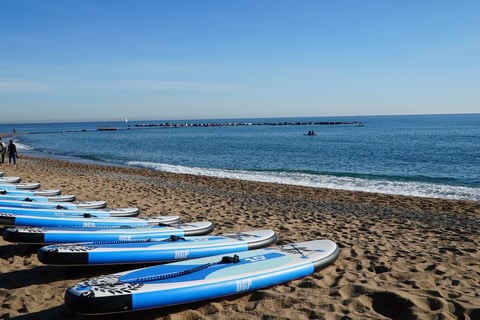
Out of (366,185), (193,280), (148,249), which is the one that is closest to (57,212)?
(148,249)

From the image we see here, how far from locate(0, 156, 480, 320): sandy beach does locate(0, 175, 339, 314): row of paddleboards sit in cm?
22

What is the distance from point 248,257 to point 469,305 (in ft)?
7.72

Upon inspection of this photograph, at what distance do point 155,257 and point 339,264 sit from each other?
2459mm

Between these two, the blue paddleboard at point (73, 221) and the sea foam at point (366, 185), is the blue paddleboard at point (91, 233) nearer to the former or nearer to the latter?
the blue paddleboard at point (73, 221)

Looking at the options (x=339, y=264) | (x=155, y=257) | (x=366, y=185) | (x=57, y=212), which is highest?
(x=57, y=212)

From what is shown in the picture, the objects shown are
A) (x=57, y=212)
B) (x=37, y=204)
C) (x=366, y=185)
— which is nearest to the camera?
(x=57, y=212)

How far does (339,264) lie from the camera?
5285 millimetres

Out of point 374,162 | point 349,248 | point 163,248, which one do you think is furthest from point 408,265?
point 374,162

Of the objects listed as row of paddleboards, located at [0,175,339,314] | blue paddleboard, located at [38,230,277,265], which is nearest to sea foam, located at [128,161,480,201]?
row of paddleboards, located at [0,175,339,314]

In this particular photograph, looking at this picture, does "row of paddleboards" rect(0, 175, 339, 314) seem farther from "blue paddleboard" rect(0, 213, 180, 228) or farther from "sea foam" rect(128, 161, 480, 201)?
"sea foam" rect(128, 161, 480, 201)

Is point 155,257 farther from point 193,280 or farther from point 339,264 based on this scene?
point 339,264

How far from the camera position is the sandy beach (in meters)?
3.77

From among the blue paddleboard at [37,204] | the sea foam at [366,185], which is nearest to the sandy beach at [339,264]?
the blue paddleboard at [37,204]

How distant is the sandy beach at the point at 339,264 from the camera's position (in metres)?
3.77
